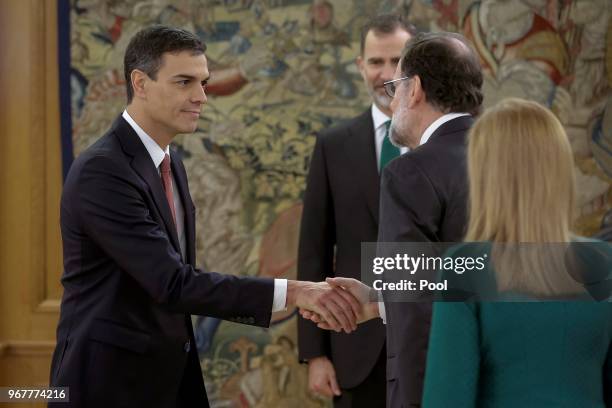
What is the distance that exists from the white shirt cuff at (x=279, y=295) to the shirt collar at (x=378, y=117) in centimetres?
120

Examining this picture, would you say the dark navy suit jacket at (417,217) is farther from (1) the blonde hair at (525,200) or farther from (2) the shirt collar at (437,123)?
(1) the blonde hair at (525,200)

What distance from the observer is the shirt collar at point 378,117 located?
407 cm

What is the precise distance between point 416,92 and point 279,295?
2.69ft

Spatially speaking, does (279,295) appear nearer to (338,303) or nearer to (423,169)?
(338,303)

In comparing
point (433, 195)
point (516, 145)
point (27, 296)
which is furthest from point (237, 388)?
point (516, 145)

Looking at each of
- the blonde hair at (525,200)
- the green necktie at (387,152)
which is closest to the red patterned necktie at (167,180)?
the green necktie at (387,152)

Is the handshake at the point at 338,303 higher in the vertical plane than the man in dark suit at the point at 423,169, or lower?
lower

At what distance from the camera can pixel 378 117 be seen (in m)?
4.10

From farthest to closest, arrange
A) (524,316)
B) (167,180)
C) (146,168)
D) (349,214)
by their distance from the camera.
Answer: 1. (349,214)
2. (167,180)
3. (146,168)
4. (524,316)

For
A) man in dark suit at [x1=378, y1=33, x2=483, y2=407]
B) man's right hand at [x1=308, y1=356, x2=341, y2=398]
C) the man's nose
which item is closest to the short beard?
man in dark suit at [x1=378, y1=33, x2=483, y2=407]

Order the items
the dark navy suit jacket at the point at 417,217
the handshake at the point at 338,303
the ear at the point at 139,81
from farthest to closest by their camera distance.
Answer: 1. the handshake at the point at 338,303
2. the ear at the point at 139,81
3. the dark navy suit jacket at the point at 417,217

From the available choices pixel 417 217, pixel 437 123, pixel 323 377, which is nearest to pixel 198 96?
pixel 437 123

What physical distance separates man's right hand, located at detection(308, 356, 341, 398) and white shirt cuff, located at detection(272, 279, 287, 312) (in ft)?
3.18

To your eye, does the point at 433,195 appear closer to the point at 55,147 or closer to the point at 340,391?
the point at 340,391
